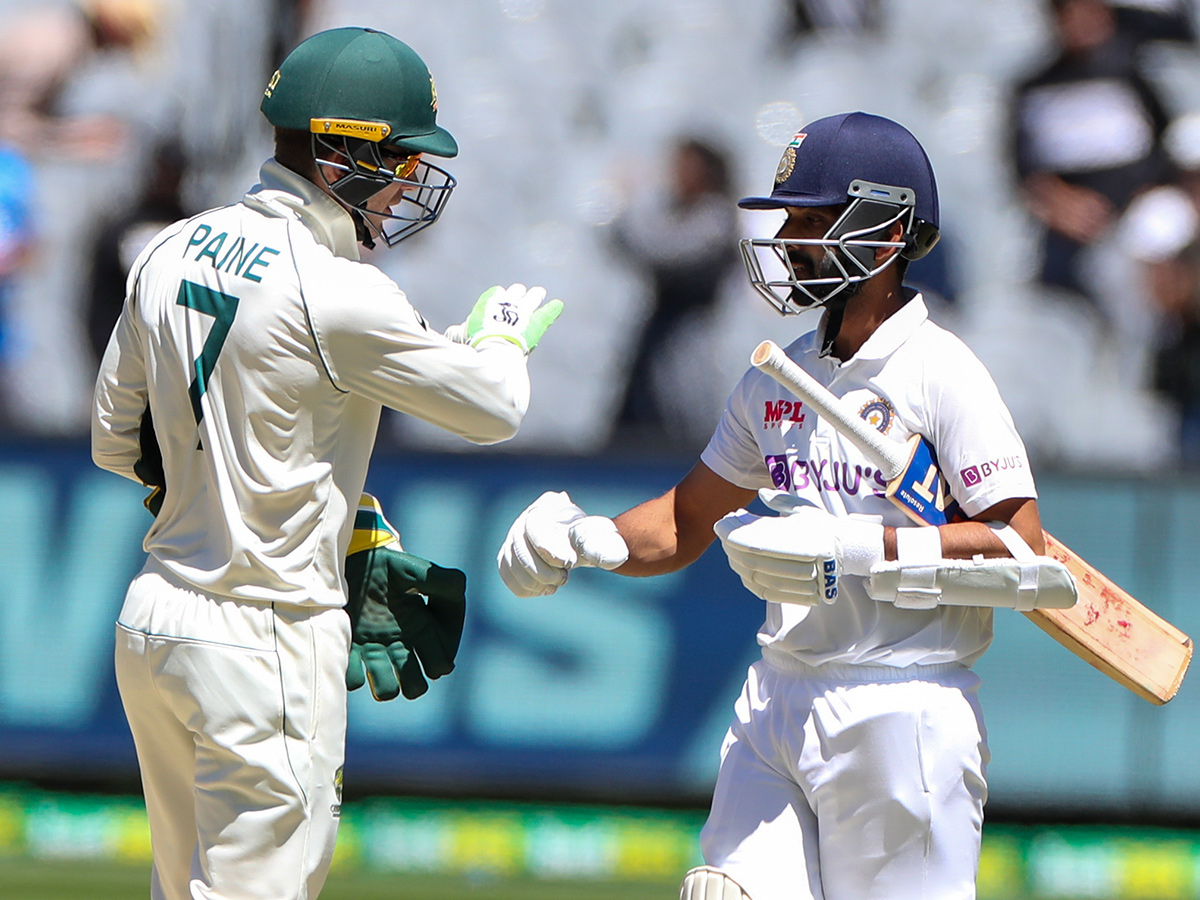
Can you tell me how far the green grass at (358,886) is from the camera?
189 inches

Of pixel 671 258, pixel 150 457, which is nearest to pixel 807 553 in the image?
pixel 150 457

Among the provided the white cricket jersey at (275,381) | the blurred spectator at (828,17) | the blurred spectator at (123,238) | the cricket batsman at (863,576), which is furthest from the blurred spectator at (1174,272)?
the white cricket jersey at (275,381)

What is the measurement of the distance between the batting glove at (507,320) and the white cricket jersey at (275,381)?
0.10 meters

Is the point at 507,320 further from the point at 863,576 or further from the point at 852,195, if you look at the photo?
the point at 863,576

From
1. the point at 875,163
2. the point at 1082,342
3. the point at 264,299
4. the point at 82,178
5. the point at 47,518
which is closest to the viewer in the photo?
the point at 264,299

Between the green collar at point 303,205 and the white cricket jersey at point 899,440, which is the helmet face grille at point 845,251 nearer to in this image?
the white cricket jersey at point 899,440

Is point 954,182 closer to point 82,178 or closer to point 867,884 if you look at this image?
point 82,178

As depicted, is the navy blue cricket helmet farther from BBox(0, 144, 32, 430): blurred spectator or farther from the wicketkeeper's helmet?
BBox(0, 144, 32, 430): blurred spectator

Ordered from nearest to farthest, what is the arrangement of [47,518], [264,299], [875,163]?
[264,299], [875,163], [47,518]

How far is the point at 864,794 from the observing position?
2639 millimetres

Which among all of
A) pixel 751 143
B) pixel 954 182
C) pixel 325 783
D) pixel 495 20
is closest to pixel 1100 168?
pixel 954 182

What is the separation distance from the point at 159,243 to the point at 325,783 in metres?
1.00

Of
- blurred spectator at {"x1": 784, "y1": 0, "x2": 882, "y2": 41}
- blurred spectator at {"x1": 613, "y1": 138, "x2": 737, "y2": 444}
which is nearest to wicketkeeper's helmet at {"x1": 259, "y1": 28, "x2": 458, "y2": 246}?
blurred spectator at {"x1": 613, "y1": 138, "x2": 737, "y2": 444}

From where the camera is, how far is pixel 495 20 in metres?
6.81
